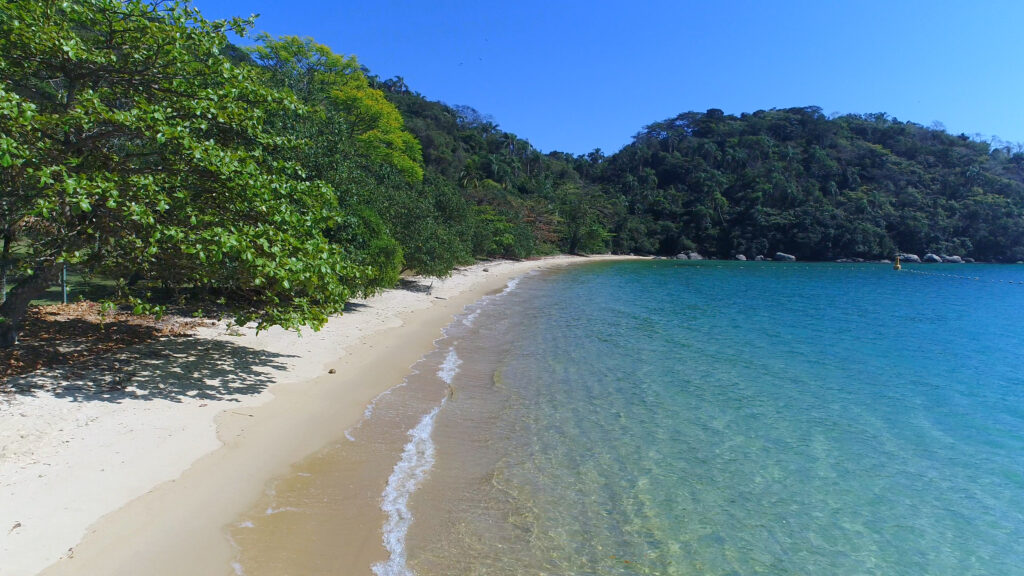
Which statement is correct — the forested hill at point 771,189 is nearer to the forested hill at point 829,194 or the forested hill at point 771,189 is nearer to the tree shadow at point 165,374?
the forested hill at point 829,194

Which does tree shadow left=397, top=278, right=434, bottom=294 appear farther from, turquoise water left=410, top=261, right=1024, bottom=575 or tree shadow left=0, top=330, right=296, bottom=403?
tree shadow left=0, top=330, right=296, bottom=403

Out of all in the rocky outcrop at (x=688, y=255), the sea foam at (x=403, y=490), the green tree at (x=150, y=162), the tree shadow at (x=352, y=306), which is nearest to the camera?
the sea foam at (x=403, y=490)

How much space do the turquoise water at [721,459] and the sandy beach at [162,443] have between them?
197cm

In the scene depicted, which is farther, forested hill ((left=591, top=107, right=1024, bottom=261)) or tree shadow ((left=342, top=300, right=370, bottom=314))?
forested hill ((left=591, top=107, right=1024, bottom=261))

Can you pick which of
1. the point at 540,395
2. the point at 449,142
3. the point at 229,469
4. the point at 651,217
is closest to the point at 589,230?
the point at 651,217

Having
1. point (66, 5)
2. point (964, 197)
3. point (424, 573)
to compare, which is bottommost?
point (424, 573)

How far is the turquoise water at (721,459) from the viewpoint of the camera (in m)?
5.64

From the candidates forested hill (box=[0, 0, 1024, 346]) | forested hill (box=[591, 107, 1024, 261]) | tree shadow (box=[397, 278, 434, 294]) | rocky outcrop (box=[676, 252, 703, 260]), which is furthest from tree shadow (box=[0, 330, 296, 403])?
rocky outcrop (box=[676, 252, 703, 260])

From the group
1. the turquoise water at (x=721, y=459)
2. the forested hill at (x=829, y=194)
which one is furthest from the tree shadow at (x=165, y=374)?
the forested hill at (x=829, y=194)

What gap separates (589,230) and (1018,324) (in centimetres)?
5467

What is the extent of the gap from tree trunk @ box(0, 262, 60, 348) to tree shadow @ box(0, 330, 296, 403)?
1333mm

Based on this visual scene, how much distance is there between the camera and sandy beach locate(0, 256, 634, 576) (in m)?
4.58

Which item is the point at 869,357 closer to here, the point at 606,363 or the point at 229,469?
the point at 606,363

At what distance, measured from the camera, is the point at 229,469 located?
248 inches
